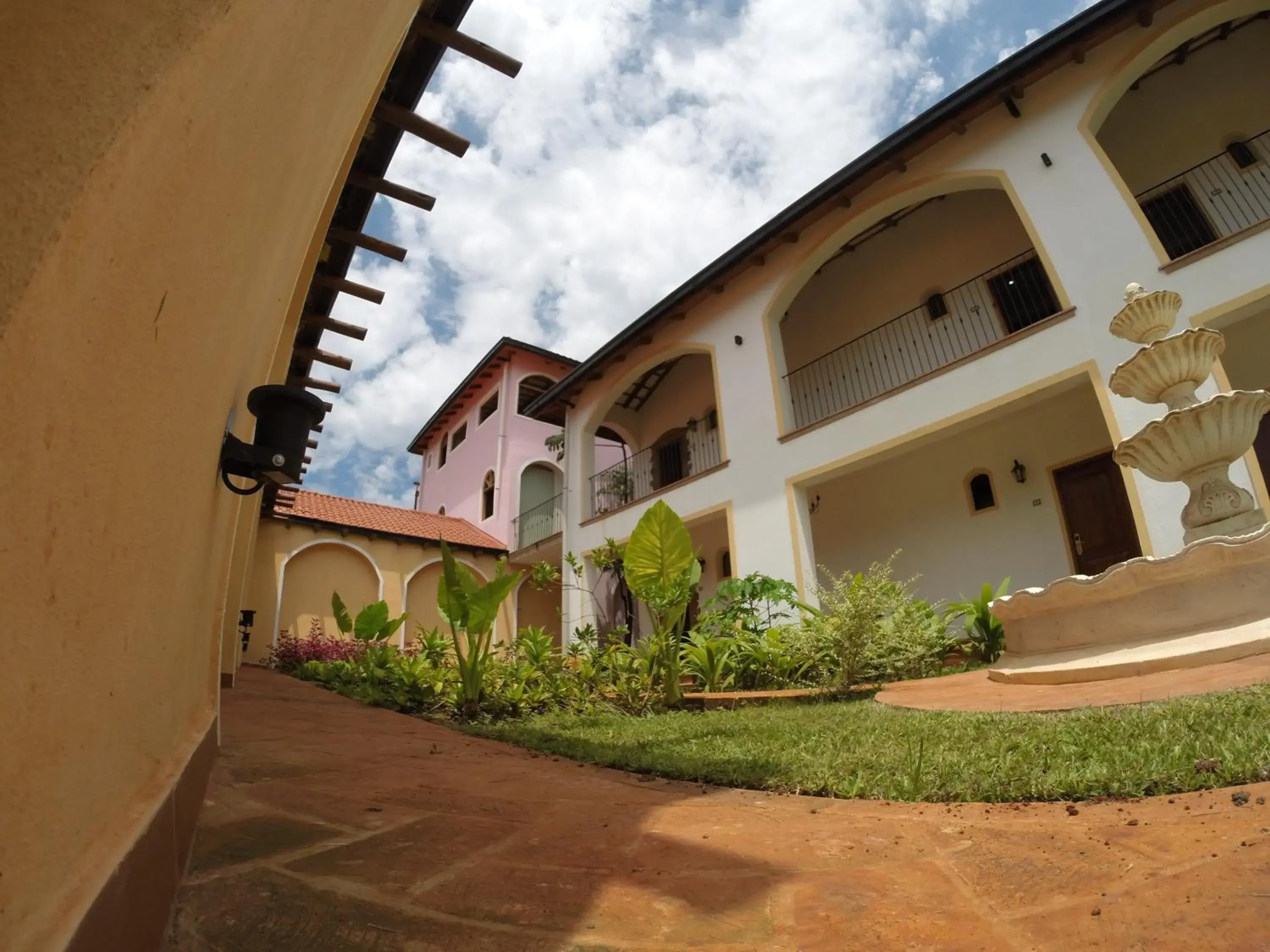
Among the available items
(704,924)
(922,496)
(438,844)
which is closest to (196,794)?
(438,844)

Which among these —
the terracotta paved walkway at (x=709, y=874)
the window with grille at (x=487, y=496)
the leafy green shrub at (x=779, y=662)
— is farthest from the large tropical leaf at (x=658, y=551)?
the window with grille at (x=487, y=496)

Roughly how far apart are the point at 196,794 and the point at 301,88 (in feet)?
5.49

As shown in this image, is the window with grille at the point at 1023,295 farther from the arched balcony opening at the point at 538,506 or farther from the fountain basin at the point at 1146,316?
the arched balcony opening at the point at 538,506

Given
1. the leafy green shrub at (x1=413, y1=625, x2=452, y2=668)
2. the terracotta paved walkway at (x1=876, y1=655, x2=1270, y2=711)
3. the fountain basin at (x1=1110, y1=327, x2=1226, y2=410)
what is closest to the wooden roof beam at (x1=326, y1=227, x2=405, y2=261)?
the terracotta paved walkway at (x1=876, y1=655, x2=1270, y2=711)

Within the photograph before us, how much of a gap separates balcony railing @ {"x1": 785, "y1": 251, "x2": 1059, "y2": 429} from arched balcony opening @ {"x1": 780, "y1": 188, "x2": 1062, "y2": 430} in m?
0.02

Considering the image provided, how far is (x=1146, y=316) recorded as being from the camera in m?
5.83

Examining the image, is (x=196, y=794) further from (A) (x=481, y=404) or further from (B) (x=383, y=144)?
(A) (x=481, y=404)

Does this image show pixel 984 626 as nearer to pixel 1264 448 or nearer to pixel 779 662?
pixel 779 662

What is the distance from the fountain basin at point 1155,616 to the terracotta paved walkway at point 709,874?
2.97 m

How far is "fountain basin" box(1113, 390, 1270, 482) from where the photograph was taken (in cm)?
505

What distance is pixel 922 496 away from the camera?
11031 millimetres

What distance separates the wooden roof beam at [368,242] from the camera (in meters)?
3.66

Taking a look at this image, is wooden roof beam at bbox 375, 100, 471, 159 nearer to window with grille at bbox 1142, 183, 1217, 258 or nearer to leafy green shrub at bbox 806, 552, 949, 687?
leafy green shrub at bbox 806, 552, 949, 687

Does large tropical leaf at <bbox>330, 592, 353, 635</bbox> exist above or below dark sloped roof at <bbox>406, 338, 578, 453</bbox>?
below
